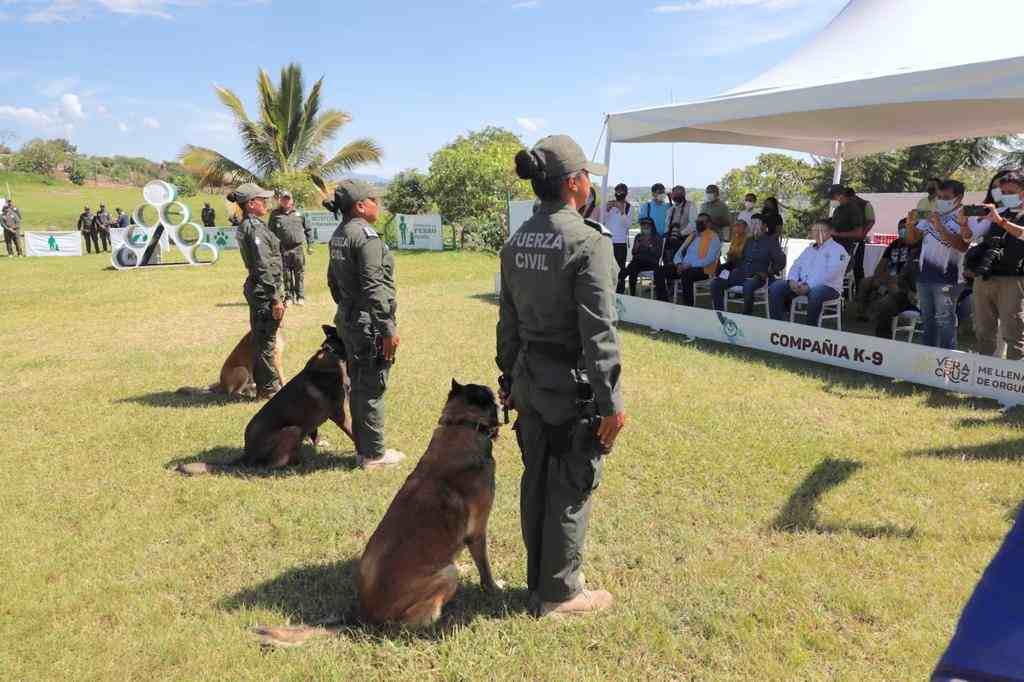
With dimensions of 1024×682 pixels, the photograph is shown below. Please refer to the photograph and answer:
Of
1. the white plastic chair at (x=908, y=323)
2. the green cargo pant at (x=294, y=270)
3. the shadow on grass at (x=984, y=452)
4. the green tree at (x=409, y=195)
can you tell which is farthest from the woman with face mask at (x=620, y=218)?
the green tree at (x=409, y=195)

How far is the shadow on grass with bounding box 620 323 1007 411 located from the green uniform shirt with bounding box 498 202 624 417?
4.45m

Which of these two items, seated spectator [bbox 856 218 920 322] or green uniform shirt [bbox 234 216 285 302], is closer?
green uniform shirt [bbox 234 216 285 302]

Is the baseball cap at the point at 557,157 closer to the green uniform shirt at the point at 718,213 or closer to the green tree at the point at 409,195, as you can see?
the green uniform shirt at the point at 718,213

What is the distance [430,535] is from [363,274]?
7.14 feet

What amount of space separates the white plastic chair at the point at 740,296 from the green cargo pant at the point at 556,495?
6.70m

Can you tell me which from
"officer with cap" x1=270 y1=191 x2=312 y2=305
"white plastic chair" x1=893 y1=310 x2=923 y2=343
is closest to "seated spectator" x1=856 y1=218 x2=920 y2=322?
"white plastic chair" x1=893 y1=310 x2=923 y2=343

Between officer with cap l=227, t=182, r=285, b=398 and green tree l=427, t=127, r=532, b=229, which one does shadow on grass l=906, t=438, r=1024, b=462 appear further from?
green tree l=427, t=127, r=532, b=229

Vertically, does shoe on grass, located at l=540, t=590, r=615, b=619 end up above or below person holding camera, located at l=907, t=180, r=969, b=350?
below

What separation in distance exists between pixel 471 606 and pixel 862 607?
6.10 feet

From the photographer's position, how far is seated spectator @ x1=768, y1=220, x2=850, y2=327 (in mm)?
7758

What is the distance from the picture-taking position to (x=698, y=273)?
977cm

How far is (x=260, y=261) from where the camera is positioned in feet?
20.3

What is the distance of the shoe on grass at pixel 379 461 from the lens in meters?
4.93

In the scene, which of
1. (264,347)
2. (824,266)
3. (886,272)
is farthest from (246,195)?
(886,272)
